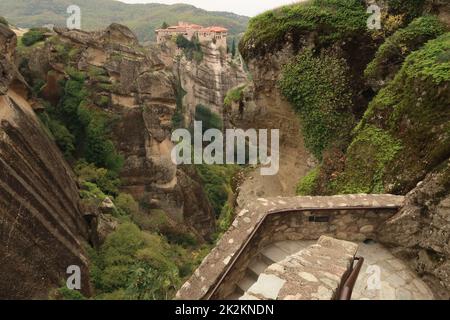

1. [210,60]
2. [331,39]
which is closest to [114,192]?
[331,39]

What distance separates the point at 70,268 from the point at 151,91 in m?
16.4

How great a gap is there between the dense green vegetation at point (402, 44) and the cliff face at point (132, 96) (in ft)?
69.5

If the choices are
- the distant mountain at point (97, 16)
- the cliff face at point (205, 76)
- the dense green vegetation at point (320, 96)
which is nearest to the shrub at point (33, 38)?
the dense green vegetation at point (320, 96)

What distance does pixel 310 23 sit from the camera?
12.8 m

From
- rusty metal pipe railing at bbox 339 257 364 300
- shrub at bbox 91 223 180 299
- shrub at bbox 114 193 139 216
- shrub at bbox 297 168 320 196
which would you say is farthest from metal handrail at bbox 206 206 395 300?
shrub at bbox 114 193 139 216

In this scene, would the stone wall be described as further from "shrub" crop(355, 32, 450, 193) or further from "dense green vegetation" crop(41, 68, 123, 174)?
"dense green vegetation" crop(41, 68, 123, 174)

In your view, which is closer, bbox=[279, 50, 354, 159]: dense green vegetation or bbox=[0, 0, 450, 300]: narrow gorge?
bbox=[0, 0, 450, 300]: narrow gorge

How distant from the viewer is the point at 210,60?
76.3 m

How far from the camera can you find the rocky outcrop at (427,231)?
18.4 feet

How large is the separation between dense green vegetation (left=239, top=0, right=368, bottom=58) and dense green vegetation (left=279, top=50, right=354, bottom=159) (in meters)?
0.85

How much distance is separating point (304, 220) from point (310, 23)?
8.93 m

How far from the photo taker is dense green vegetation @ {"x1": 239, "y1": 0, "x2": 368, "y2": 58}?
12.4 meters

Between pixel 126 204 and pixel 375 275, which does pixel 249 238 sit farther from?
pixel 126 204

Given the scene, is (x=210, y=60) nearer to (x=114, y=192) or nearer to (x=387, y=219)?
(x=114, y=192)
